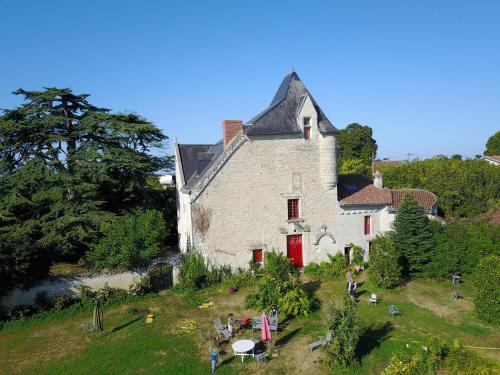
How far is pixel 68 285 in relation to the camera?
19.7 m

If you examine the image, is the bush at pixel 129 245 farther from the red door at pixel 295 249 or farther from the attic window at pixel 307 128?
the attic window at pixel 307 128

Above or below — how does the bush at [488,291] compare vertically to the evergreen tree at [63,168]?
below

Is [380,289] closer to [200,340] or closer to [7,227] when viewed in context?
[200,340]

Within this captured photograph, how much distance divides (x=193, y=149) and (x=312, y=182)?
11168mm

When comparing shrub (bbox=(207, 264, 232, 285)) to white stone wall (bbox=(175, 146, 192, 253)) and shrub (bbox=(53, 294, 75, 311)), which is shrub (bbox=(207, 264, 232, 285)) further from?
shrub (bbox=(53, 294, 75, 311))

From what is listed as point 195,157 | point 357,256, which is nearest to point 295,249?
point 357,256

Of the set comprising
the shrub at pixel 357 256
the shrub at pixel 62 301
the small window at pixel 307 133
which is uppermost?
the small window at pixel 307 133

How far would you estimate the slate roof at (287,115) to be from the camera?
2336cm

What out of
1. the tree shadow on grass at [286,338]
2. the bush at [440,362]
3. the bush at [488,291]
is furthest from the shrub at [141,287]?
the bush at [488,291]

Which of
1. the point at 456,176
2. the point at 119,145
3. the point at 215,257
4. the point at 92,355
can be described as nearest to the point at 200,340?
the point at 92,355

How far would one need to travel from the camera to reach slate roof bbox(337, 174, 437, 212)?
83.1 ft

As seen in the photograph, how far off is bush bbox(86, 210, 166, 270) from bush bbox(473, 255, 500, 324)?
16316mm

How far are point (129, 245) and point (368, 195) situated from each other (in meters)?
16.0

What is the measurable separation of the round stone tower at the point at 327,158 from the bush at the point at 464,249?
24.7ft
